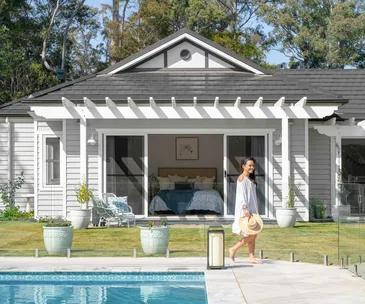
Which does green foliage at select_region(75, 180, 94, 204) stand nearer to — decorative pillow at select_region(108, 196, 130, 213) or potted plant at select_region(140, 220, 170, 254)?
decorative pillow at select_region(108, 196, 130, 213)

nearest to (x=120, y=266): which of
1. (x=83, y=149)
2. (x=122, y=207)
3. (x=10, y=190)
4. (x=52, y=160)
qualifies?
(x=122, y=207)

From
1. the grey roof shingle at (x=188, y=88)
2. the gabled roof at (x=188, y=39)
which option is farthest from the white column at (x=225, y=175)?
the gabled roof at (x=188, y=39)

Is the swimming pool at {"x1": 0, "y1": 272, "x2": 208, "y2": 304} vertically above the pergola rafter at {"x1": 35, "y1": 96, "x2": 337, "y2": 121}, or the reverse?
the pergola rafter at {"x1": 35, "y1": 96, "x2": 337, "y2": 121}

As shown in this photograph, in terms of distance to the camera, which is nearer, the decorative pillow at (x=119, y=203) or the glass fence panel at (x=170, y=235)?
the glass fence panel at (x=170, y=235)

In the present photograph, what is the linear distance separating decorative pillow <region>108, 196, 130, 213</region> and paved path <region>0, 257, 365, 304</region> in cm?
524

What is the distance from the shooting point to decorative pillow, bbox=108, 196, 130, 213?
16.9 m

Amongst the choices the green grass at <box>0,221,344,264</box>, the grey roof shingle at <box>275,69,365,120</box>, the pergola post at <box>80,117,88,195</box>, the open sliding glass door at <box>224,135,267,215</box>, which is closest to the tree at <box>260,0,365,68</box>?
the grey roof shingle at <box>275,69,365,120</box>

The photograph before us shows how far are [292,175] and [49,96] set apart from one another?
6030 millimetres

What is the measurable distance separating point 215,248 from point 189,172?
486 inches

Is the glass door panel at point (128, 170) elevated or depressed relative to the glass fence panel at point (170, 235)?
elevated

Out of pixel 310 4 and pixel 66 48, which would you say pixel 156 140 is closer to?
pixel 66 48

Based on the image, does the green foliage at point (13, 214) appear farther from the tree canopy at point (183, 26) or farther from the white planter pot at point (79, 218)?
the tree canopy at point (183, 26)

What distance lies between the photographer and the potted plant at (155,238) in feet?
38.6

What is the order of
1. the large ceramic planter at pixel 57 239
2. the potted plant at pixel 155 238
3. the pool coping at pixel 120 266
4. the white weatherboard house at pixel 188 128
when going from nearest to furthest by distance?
the pool coping at pixel 120 266 → the potted plant at pixel 155 238 → the large ceramic planter at pixel 57 239 → the white weatherboard house at pixel 188 128
